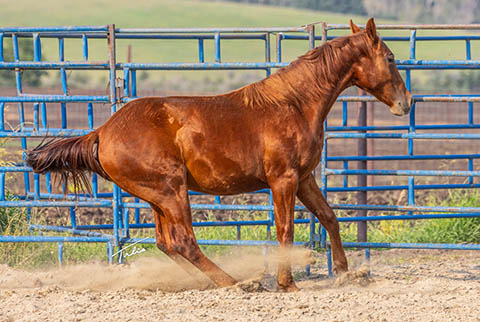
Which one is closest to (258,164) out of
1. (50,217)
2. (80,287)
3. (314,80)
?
(314,80)

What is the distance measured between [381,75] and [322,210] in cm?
112

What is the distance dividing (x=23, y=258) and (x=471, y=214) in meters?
4.09

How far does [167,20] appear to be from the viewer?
5472cm

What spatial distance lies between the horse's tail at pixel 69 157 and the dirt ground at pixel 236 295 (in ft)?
2.73

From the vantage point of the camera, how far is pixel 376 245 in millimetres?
5480

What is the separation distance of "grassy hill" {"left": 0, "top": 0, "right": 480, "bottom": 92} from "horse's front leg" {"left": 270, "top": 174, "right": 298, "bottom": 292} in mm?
38449

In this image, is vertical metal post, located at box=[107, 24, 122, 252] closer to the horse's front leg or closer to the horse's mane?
the horse's mane

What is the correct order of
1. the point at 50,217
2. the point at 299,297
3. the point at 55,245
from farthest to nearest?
the point at 50,217 < the point at 55,245 < the point at 299,297

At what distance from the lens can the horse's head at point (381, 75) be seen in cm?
509

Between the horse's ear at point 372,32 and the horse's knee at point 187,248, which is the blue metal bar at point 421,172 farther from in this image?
the horse's knee at point 187,248

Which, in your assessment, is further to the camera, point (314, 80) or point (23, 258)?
point (23, 258)

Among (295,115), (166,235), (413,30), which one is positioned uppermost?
(413,30)

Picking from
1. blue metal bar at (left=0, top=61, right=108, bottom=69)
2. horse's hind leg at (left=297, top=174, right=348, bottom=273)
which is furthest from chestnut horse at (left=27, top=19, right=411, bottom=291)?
blue metal bar at (left=0, top=61, right=108, bottom=69)

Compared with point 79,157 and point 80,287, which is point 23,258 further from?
point 79,157
